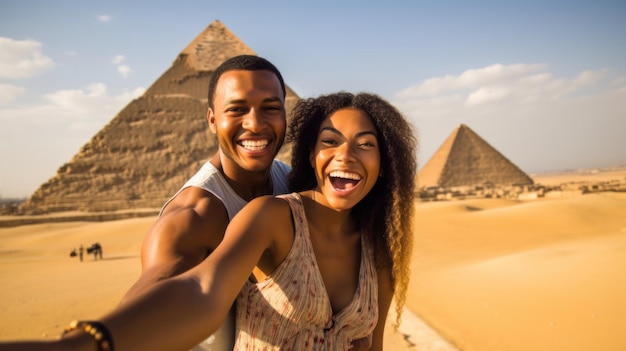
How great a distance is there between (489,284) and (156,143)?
177ft

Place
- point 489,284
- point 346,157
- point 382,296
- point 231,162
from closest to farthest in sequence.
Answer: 1. point 346,157
2. point 382,296
3. point 231,162
4. point 489,284

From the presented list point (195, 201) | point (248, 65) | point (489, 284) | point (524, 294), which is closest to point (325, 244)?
point (195, 201)

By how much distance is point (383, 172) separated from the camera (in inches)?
80.7

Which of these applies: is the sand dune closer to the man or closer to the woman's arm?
the woman's arm

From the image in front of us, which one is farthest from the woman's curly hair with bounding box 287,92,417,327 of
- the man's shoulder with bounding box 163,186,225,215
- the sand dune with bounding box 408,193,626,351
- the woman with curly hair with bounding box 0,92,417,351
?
the sand dune with bounding box 408,193,626,351

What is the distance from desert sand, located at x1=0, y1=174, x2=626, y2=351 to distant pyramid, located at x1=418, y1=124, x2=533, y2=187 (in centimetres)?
3761

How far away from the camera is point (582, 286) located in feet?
17.9

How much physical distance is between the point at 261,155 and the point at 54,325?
20.1 feet

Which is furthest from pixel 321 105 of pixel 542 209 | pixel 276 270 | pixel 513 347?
pixel 542 209

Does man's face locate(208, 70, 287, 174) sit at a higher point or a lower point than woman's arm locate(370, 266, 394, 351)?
higher

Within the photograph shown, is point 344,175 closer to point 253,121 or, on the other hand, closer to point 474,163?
point 253,121

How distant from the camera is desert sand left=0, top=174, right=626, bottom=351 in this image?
4449 mm

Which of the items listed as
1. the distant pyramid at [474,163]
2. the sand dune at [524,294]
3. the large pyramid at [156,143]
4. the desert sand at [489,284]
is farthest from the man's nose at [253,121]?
the distant pyramid at [474,163]

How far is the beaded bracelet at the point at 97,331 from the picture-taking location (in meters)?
0.80
